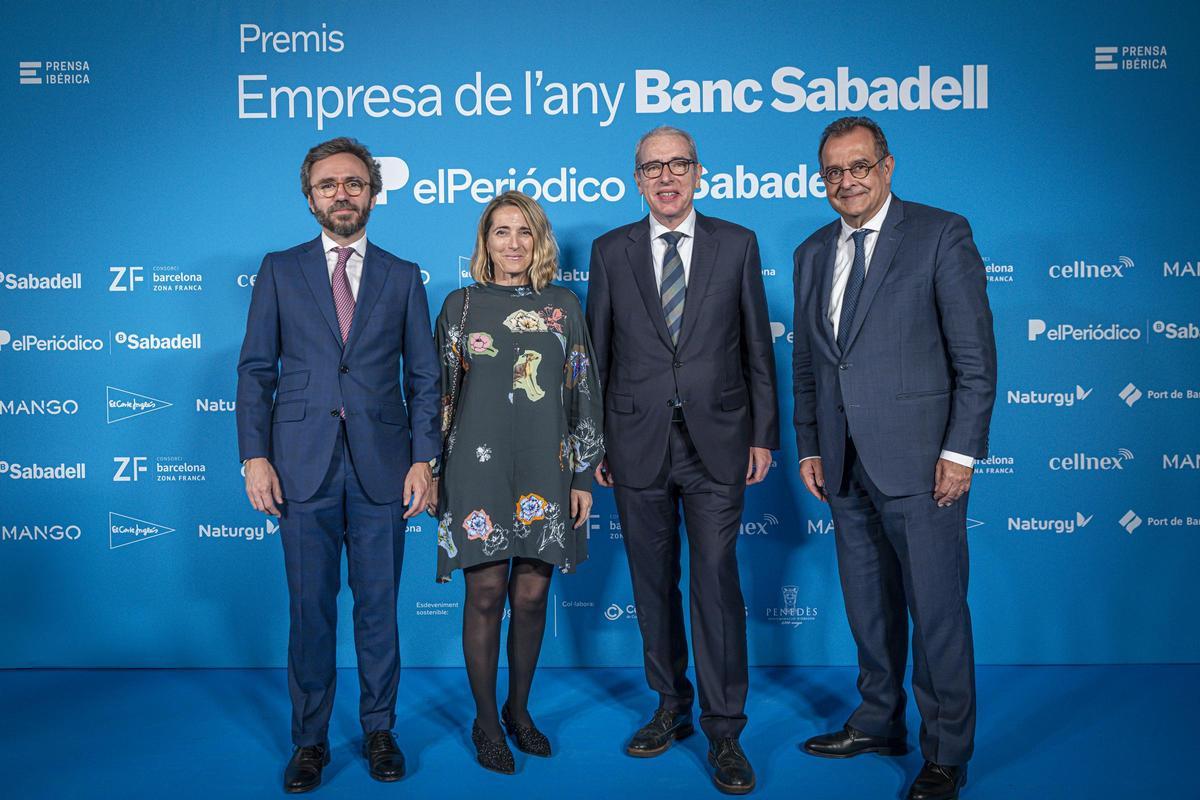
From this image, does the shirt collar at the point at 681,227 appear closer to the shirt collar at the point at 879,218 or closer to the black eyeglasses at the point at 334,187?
the shirt collar at the point at 879,218

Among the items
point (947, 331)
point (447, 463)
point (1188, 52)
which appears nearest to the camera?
point (947, 331)

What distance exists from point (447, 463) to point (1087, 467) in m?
2.67

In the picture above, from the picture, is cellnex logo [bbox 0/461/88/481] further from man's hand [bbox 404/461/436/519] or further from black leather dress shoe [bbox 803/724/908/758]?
black leather dress shoe [bbox 803/724/908/758]

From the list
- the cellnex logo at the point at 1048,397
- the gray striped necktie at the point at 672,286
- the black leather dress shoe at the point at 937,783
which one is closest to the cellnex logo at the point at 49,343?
the gray striped necktie at the point at 672,286

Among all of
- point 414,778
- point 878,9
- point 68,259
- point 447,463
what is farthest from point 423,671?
point 878,9

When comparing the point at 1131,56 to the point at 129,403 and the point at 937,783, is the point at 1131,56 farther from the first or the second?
the point at 129,403

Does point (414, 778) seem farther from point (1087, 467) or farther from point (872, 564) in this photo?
point (1087, 467)

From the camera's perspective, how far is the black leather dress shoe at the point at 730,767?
257 cm

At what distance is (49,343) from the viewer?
373 centimetres

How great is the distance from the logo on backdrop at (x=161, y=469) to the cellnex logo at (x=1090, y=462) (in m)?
3.59

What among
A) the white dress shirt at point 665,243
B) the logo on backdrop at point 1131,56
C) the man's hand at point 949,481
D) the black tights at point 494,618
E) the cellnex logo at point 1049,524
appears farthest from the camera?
the cellnex logo at point 1049,524

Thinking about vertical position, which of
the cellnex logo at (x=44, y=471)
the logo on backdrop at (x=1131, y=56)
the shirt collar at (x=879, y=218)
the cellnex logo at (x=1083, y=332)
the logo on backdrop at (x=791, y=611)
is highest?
the logo on backdrop at (x=1131, y=56)

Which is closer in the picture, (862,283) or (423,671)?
(862,283)

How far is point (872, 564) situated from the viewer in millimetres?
2797
